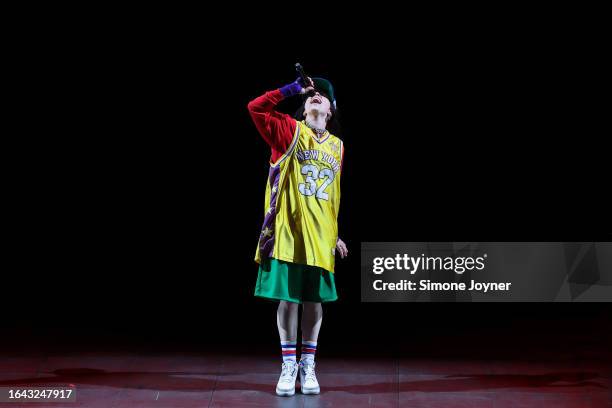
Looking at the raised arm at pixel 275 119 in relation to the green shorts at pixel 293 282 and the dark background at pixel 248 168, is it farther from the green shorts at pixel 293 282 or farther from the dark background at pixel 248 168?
the dark background at pixel 248 168

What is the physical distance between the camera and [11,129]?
585cm

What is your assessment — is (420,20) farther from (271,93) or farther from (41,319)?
(41,319)

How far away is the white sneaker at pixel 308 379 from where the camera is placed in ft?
13.6

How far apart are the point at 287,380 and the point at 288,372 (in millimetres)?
36

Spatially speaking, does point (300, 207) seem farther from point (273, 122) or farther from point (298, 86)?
point (298, 86)

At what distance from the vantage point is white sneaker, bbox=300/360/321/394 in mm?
4137

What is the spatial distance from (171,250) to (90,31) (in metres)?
1.29

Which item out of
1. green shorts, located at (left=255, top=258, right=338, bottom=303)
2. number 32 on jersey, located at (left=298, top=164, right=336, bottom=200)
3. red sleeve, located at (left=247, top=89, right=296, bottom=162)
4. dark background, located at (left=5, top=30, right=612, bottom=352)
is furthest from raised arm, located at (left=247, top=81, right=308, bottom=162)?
dark background, located at (left=5, top=30, right=612, bottom=352)

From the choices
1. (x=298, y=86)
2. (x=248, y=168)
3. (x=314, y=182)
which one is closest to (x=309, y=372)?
(x=314, y=182)

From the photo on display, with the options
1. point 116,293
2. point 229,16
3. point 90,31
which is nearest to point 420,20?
point 229,16

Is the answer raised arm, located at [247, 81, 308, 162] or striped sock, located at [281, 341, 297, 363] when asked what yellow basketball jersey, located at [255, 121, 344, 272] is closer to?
raised arm, located at [247, 81, 308, 162]

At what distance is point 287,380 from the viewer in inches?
163

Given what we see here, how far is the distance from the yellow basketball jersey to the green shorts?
0.04m

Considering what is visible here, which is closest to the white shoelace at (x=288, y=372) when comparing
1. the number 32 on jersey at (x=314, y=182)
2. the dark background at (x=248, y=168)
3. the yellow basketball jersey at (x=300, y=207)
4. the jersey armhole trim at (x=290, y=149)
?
the yellow basketball jersey at (x=300, y=207)
